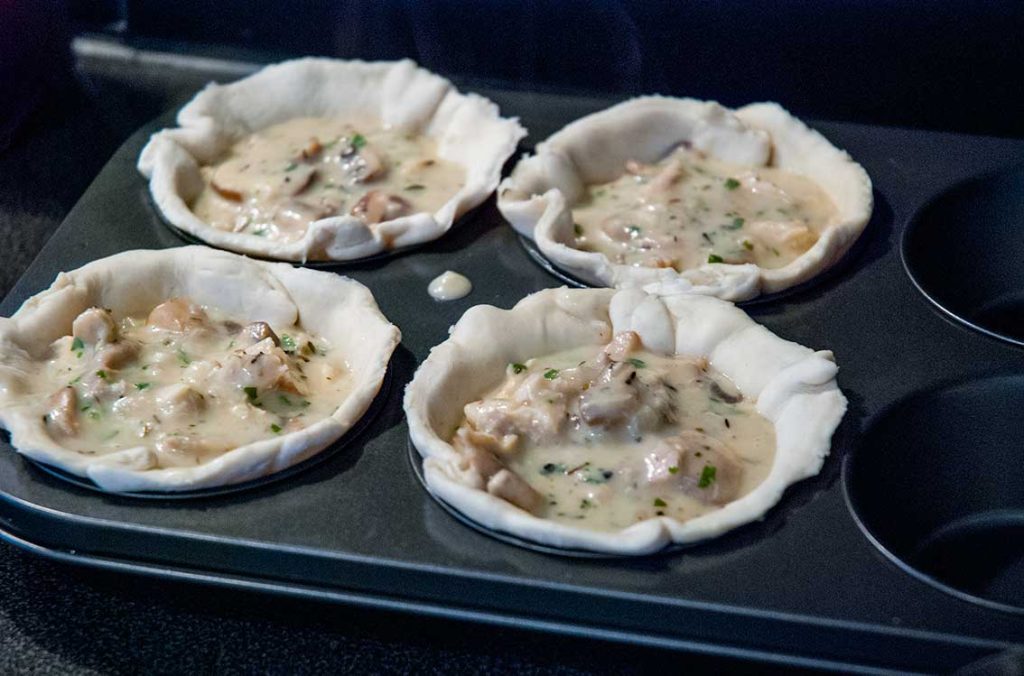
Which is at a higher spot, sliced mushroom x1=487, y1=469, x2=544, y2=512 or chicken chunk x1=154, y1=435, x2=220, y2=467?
sliced mushroom x1=487, y1=469, x2=544, y2=512

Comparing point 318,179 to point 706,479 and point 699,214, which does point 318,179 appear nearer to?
point 699,214

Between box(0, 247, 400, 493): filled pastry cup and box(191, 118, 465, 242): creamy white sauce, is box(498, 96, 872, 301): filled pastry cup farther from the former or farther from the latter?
box(0, 247, 400, 493): filled pastry cup

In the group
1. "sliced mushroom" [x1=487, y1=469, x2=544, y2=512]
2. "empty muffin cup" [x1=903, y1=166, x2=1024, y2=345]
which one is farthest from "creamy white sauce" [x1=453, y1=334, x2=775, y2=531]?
"empty muffin cup" [x1=903, y1=166, x2=1024, y2=345]

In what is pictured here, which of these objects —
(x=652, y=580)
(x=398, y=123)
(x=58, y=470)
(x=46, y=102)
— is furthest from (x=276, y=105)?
(x=652, y=580)

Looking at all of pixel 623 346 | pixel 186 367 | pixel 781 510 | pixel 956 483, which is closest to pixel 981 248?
pixel 956 483

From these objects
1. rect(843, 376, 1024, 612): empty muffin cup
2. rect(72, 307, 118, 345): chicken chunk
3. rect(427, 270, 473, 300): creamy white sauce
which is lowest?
rect(843, 376, 1024, 612): empty muffin cup

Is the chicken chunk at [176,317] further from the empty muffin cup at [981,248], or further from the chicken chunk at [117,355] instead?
the empty muffin cup at [981,248]

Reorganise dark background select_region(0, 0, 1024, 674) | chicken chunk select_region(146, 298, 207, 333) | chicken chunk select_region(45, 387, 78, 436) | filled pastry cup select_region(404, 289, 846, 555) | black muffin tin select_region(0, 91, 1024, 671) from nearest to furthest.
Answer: black muffin tin select_region(0, 91, 1024, 671)
filled pastry cup select_region(404, 289, 846, 555)
chicken chunk select_region(45, 387, 78, 436)
chicken chunk select_region(146, 298, 207, 333)
dark background select_region(0, 0, 1024, 674)
